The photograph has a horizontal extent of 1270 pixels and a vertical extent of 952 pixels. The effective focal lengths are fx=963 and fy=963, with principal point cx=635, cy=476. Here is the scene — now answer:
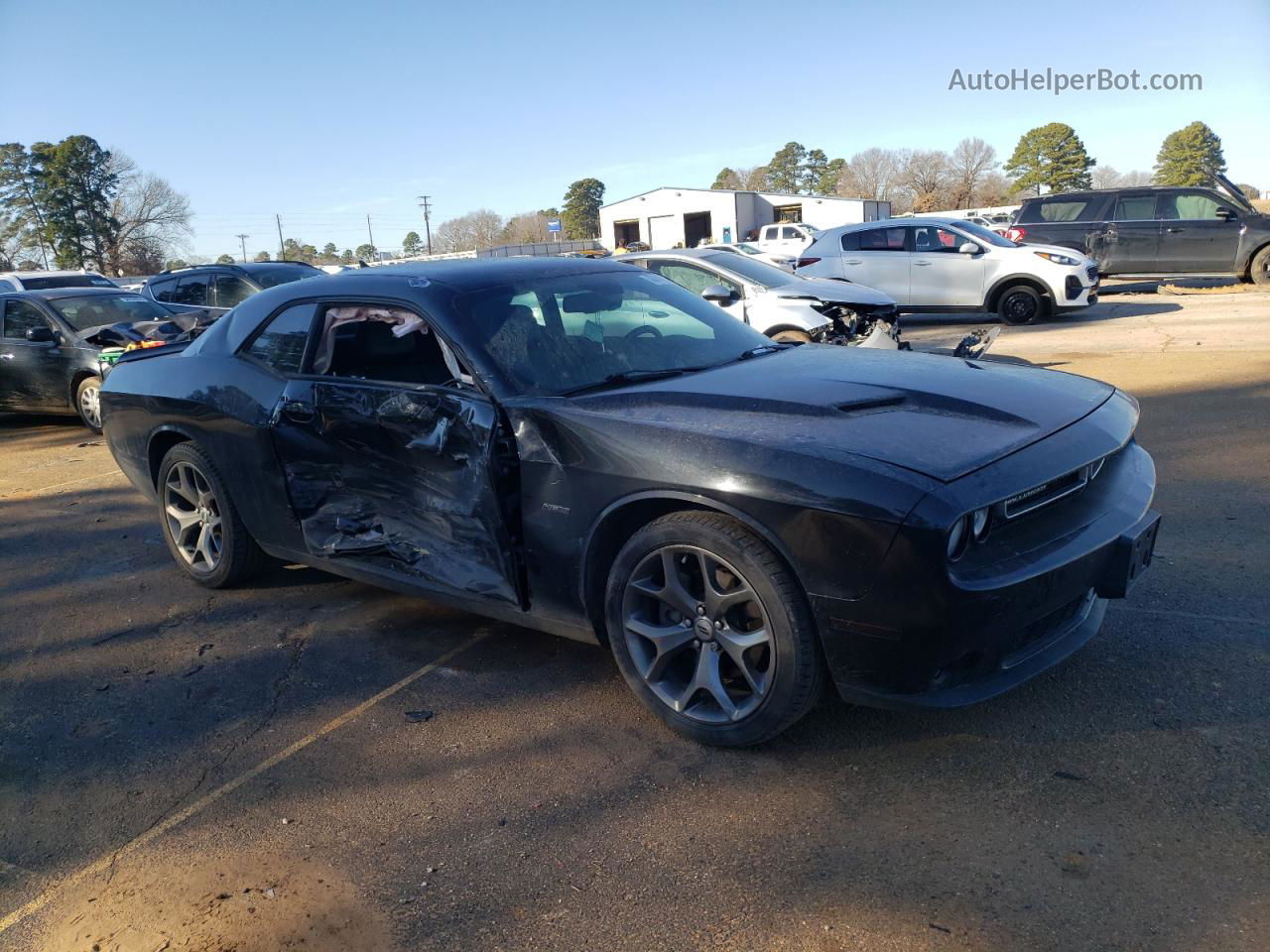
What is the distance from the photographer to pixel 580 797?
302 centimetres

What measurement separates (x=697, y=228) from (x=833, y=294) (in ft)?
185

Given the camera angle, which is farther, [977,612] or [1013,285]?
[1013,285]

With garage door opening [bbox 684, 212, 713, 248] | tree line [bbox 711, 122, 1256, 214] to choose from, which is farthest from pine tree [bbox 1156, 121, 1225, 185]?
garage door opening [bbox 684, 212, 713, 248]

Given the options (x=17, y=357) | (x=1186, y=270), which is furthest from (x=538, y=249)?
(x=17, y=357)

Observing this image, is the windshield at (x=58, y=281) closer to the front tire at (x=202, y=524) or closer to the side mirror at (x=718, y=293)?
the side mirror at (x=718, y=293)

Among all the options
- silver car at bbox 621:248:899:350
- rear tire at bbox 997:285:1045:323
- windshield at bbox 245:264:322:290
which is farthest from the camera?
rear tire at bbox 997:285:1045:323

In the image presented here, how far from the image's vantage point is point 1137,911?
2.30 meters

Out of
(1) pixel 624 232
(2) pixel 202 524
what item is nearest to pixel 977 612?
(2) pixel 202 524

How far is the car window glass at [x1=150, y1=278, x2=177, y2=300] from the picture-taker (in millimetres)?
13327

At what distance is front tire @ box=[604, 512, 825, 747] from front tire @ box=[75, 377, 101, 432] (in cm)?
927

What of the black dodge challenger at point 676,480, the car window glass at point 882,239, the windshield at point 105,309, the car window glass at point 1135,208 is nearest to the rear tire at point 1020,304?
the car window glass at point 882,239

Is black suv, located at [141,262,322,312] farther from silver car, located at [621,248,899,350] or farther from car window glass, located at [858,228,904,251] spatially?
car window glass, located at [858,228,904,251]

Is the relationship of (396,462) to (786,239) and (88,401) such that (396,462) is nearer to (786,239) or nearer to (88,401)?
(88,401)

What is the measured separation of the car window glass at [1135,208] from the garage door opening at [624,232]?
53.6m
